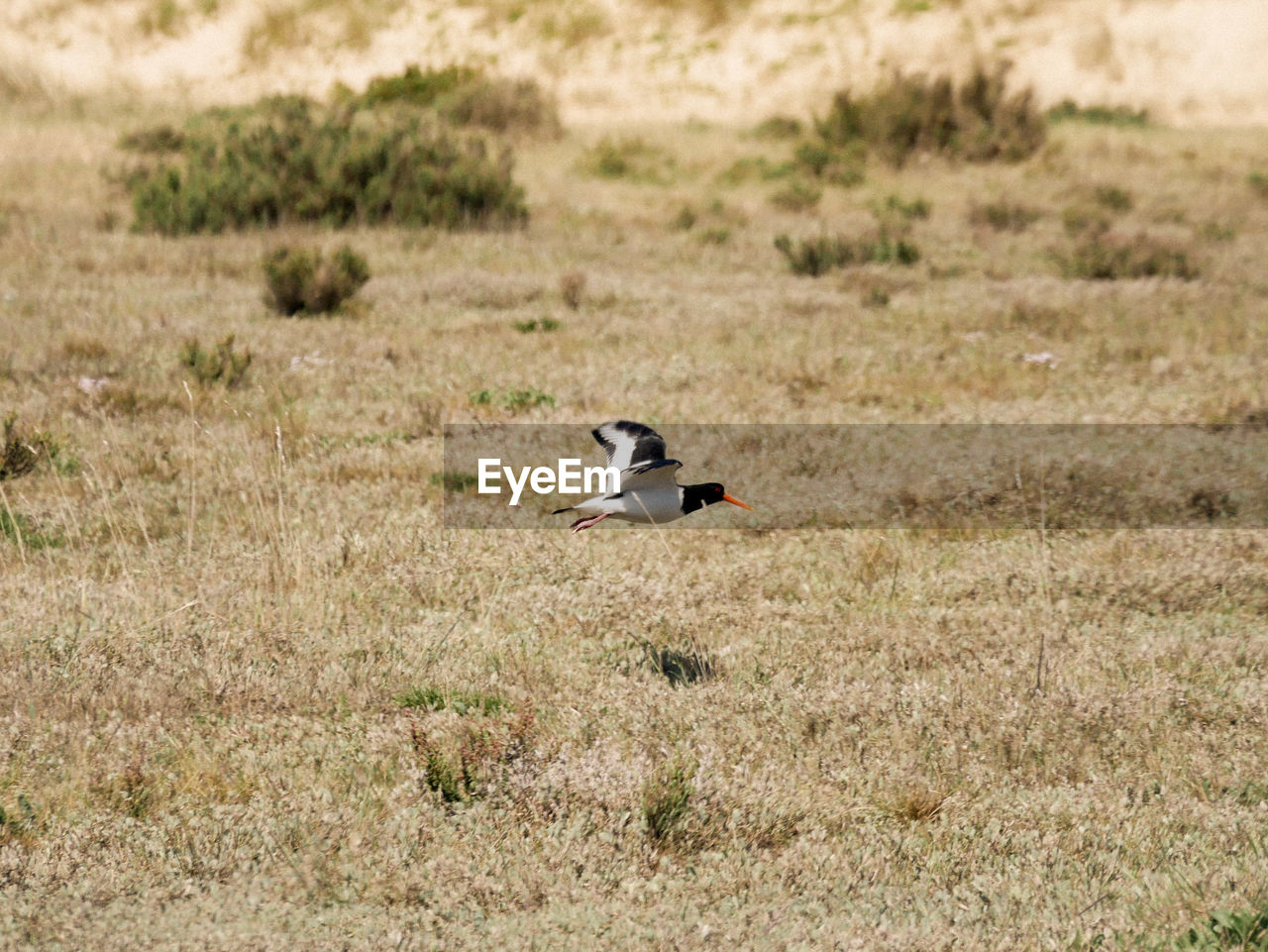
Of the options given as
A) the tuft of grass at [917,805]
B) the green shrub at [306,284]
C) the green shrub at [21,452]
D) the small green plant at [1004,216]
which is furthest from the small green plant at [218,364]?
the small green plant at [1004,216]

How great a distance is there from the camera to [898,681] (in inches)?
181

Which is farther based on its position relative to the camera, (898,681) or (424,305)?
(424,305)

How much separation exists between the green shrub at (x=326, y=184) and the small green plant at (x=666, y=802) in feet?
44.2

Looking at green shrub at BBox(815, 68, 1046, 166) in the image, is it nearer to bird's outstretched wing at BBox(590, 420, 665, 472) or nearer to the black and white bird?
bird's outstretched wing at BBox(590, 420, 665, 472)

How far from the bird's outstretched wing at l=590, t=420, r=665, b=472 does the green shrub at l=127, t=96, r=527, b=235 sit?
11504 mm

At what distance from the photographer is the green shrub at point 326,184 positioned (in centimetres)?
1562

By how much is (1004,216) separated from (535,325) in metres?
8.83

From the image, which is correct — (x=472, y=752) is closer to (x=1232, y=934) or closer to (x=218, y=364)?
(x=1232, y=934)

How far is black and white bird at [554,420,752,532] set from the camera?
4668mm

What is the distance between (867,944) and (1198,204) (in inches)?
716

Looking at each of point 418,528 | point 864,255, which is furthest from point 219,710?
point 864,255

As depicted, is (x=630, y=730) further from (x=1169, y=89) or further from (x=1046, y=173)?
(x=1169, y=89)

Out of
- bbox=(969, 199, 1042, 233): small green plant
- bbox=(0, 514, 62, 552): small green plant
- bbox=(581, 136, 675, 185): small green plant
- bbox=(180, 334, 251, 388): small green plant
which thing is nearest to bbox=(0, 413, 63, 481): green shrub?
bbox=(0, 514, 62, 552): small green plant

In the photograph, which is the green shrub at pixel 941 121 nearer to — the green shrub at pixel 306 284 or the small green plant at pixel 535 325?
the small green plant at pixel 535 325
